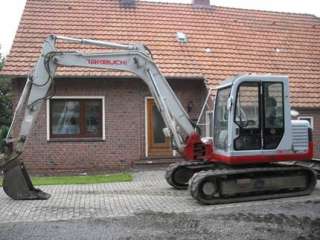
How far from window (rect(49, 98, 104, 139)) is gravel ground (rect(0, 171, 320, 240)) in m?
5.62

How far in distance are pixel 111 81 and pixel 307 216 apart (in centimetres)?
1024

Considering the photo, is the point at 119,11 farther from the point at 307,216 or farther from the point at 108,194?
the point at 307,216

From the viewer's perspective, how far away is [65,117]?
1833cm

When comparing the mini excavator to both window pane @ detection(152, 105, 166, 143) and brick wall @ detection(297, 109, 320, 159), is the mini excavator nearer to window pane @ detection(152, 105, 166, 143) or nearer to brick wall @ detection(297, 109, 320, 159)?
window pane @ detection(152, 105, 166, 143)

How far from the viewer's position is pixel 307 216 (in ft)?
31.2

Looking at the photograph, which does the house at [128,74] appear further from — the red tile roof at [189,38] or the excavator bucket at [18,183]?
Result: the excavator bucket at [18,183]

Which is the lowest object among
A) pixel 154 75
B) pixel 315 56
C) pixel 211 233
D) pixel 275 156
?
pixel 211 233

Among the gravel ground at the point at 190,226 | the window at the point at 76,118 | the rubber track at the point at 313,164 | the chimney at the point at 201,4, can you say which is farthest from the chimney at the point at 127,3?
the gravel ground at the point at 190,226

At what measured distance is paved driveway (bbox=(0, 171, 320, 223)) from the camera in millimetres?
10242

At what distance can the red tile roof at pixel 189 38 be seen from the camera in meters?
19.0

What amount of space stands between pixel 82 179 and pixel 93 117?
302 centimetres

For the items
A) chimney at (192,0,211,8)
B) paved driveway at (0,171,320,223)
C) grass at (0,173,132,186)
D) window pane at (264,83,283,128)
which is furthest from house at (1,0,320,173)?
window pane at (264,83,283,128)

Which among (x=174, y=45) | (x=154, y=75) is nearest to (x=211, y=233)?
(x=154, y=75)

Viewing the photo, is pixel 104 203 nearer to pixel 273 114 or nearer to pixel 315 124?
pixel 273 114
